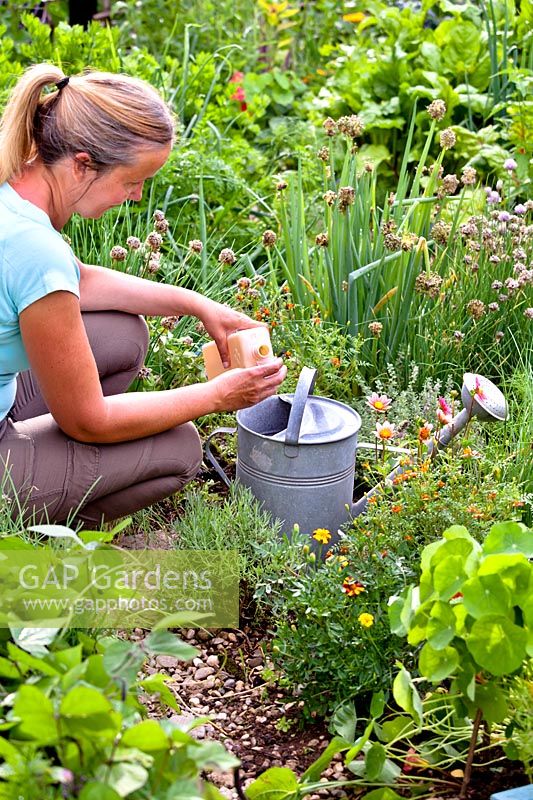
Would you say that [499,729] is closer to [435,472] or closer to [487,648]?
[487,648]

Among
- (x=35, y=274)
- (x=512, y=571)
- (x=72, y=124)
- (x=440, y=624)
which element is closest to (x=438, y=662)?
(x=440, y=624)

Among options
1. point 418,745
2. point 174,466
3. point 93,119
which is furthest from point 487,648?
point 93,119

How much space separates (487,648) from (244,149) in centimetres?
325

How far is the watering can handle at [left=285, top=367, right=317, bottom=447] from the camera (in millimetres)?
2559

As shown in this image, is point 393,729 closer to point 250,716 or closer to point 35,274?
point 250,716

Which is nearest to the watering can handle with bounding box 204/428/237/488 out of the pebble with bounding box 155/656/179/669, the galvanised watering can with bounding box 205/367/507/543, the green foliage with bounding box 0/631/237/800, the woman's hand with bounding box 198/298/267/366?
the galvanised watering can with bounding box 205/367/507/543

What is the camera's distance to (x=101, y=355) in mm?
2781

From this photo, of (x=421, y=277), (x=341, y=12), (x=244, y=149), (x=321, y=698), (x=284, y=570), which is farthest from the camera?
(x=341, y=12)

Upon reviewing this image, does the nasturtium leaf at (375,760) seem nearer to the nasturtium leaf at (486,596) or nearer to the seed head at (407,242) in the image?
the nasturtium leaf at (486,596)

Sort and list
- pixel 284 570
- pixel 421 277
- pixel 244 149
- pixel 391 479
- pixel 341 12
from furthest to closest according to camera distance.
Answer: pixel 341 12 < pixel 244 149 < pixel 421 277 < pixel 391 479 < pixel 284 570

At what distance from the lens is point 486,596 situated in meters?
1.74

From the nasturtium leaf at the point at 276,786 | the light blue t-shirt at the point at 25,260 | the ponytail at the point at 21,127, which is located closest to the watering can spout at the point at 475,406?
the nasturtium leaf at the point at 276,786

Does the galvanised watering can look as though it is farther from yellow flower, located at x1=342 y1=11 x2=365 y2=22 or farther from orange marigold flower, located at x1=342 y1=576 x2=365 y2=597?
yellow flower, located at x1=342 y1=11 x2=365 y2=22

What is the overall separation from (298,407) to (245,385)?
0.16 metres
